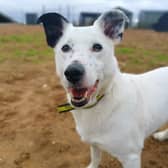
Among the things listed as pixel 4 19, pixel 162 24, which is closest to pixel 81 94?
pixel 162 24

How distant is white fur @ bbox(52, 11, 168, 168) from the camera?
216 centimetres

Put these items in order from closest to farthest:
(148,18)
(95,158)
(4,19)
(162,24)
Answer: (95,158), (162,24), (148,18), (4,19)

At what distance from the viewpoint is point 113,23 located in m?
2.38

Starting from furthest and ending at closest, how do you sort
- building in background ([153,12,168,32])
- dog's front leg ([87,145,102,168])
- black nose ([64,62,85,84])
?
building in background ([153,12,168,32]) < dog's front leg ([87,145,102,168]) < black nose ([64,62,85,84])

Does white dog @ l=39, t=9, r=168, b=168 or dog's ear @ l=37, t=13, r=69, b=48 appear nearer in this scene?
white dog @ l=39, t=9, r=168, b=168

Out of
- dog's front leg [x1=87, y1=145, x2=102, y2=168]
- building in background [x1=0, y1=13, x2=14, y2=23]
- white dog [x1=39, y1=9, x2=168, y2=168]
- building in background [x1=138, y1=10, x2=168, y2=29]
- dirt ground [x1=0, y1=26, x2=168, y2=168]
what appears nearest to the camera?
white dog [x1=39, y1=9, x2=168, y2=168]

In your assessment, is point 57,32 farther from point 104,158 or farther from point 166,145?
point 166,145

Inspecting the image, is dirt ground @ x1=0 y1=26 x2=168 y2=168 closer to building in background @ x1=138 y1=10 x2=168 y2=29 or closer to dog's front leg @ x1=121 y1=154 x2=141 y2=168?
dog's front leg @ x1=121 y1=154 x2=141 y2=168

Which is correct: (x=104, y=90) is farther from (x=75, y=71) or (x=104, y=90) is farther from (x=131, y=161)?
(x=131, y=161)

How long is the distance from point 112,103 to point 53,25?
0.80 metres

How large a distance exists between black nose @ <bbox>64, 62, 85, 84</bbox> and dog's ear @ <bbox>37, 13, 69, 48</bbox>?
0.47 meters

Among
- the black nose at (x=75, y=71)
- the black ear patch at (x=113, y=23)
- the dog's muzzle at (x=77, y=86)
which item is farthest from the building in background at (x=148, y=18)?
the black nose at (x=75, y=71)

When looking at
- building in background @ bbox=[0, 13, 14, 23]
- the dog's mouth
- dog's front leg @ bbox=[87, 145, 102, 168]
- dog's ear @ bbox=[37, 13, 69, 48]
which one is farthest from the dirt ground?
building in background @ bbox=[0, 13, 14, 23]

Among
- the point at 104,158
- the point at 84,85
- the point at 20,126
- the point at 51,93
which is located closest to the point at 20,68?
the point at 51,93
